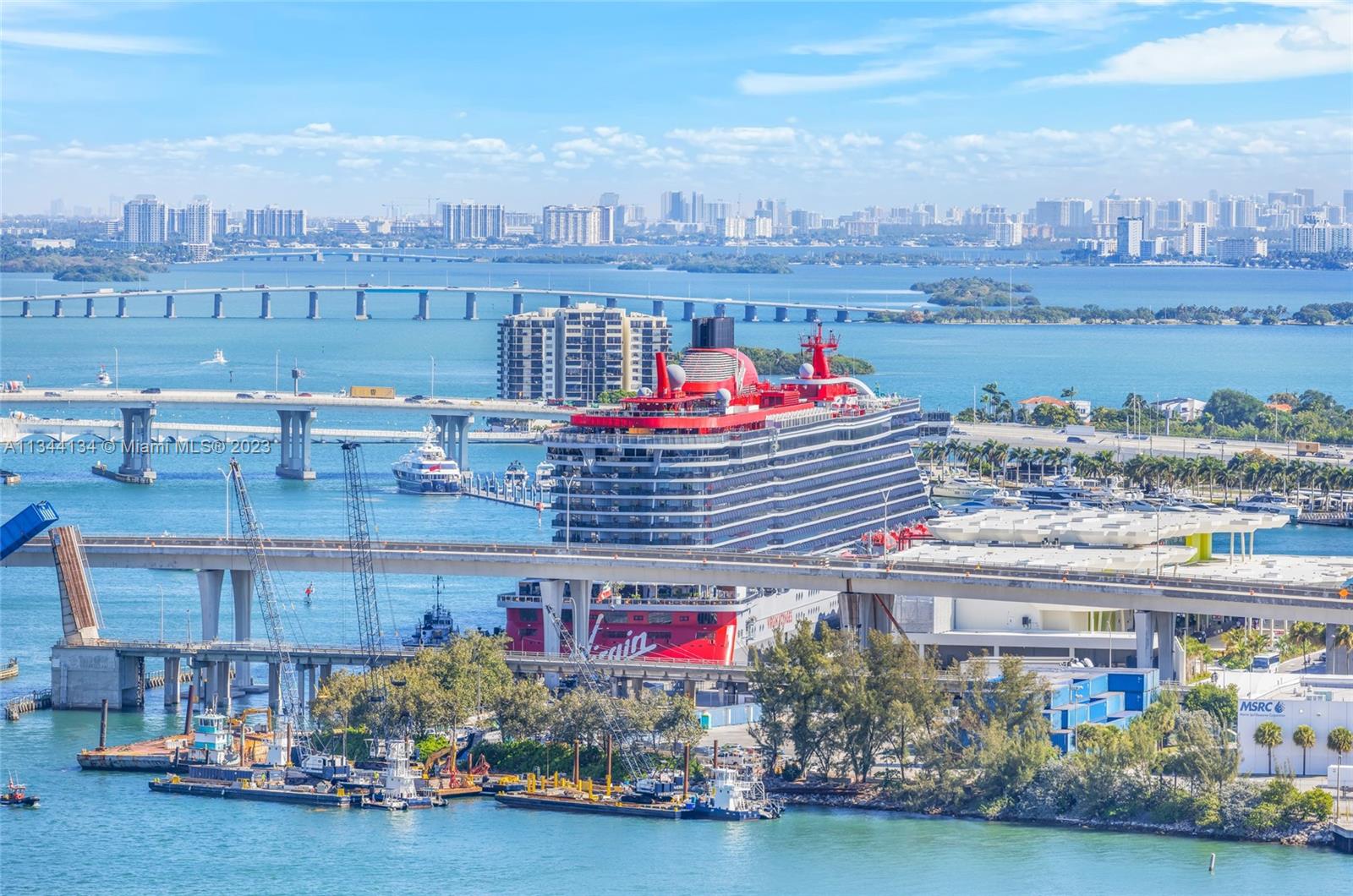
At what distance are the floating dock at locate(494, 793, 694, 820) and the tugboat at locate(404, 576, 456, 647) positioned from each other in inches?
319

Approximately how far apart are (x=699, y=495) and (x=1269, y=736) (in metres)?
12.2

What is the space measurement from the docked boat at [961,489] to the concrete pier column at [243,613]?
1242 inches

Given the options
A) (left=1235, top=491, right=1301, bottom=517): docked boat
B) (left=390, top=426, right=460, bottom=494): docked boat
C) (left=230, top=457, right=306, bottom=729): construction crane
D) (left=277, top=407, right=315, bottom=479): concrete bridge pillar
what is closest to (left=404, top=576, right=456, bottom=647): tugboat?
(left=230, top=457, right=306, bottom=729): construction crane

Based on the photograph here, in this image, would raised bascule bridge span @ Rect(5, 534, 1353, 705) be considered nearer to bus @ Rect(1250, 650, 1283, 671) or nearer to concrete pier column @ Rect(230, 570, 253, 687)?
concrete pier column @ Rect(230, 570, 253, 687)

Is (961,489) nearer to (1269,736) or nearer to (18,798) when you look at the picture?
(1269,736)

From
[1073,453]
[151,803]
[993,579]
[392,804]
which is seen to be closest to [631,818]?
[392,804]

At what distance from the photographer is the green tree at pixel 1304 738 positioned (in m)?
35.0

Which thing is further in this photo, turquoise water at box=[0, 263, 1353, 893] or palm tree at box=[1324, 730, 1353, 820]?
palm tree at box=[1324, 730, 1353, 820]

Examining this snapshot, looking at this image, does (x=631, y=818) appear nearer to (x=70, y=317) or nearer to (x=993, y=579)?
(x=993, y=579)

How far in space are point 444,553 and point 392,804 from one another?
1005 cm

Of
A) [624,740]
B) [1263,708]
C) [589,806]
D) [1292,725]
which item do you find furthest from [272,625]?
[1292,725]

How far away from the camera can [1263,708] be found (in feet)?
116

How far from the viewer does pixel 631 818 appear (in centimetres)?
3475

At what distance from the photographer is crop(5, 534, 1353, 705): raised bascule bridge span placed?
41.3 metres
